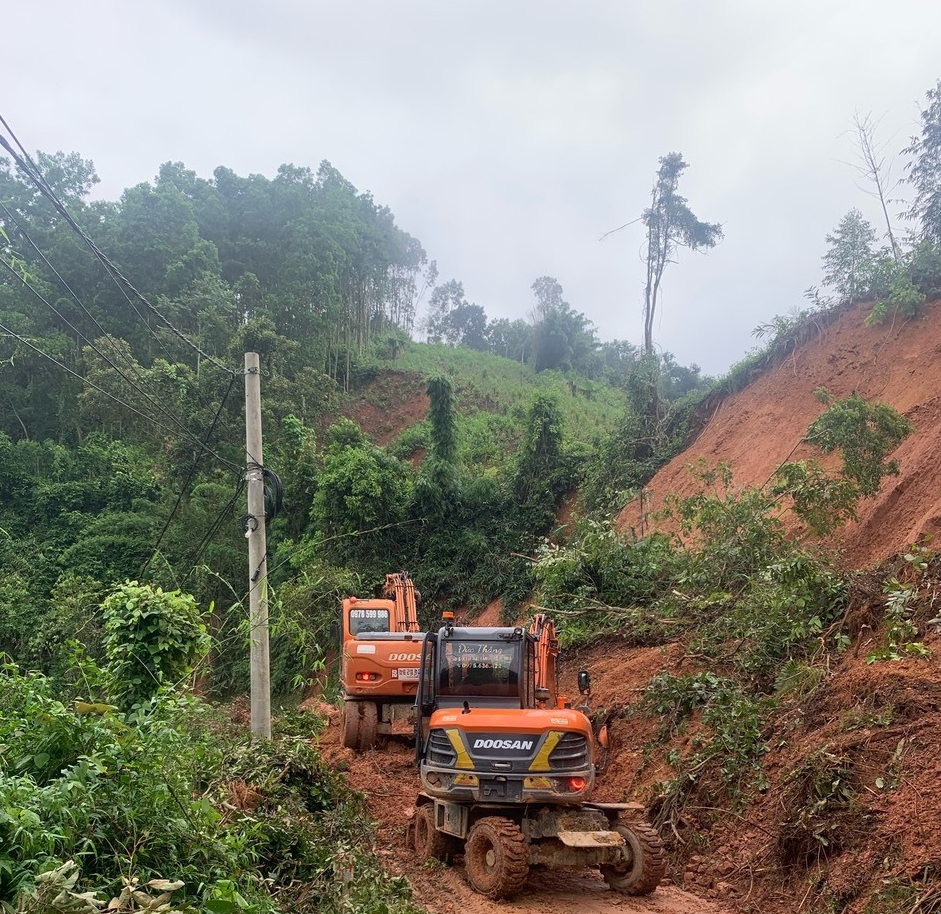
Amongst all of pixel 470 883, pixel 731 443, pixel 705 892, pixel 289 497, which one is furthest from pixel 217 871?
pixel 289 497

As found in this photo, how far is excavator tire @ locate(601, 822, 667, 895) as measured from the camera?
7.01 m

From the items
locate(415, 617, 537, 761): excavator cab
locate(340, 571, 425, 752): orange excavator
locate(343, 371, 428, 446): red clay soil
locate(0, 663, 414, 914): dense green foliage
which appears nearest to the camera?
locate(0, 663, 414, 914): dense green foliage

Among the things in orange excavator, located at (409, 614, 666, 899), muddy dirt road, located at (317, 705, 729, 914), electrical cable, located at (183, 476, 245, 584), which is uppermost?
electrical cable, located at (183, 476, 245, 584)

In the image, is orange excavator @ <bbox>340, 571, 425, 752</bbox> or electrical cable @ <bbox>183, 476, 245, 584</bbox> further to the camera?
electrical cable @ <bbox>183, 476, 245, 584</bbox>

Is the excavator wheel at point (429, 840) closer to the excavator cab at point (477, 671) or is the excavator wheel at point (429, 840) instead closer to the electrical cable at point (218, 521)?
the excavator cab at point (477, 671)

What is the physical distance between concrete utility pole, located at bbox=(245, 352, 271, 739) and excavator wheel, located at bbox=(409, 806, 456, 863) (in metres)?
2.62

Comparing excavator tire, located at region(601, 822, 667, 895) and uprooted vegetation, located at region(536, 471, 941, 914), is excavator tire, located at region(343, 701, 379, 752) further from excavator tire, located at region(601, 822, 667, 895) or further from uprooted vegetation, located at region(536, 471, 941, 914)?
excavator tire, located at region(601, 822, 667, 895)

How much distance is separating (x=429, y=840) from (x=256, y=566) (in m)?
4.28

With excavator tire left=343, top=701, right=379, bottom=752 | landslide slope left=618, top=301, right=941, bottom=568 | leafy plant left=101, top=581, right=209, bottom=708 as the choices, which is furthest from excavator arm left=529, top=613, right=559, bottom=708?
landslide slope left=618, top=301, right=941, bottom=568

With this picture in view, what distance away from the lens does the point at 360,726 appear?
503 inches

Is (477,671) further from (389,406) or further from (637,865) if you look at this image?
(389,406)

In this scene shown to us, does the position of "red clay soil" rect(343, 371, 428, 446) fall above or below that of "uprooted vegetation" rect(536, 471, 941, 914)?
above

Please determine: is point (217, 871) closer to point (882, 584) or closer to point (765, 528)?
point (882, 584)

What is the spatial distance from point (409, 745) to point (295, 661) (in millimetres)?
10303
